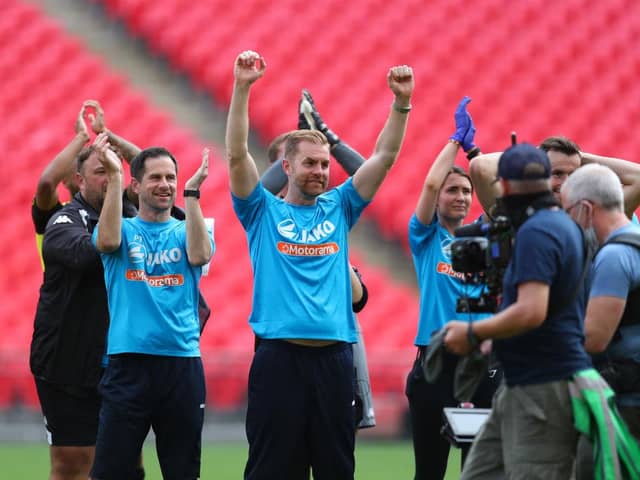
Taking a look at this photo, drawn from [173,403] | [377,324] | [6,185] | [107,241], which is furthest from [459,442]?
[6,185]

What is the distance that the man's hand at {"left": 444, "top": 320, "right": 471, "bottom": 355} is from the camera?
145 inches

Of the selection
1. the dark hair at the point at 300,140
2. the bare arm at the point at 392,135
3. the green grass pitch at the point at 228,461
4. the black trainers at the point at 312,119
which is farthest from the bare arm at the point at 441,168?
the green grass pitch at the point at 228,461

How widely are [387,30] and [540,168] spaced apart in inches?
382

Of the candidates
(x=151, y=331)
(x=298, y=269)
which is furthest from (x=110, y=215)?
(x=298, y=269)

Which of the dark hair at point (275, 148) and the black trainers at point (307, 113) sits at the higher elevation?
the black trainers at point (307, 113)

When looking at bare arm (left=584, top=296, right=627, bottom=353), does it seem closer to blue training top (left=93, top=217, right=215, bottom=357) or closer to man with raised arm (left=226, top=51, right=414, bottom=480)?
man with raised arm (left=226, top=51, right=414, bottom=480)

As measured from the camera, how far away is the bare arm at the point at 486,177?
184 inches

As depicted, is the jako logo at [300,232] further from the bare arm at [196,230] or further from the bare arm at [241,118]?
the bare arm at [196,230]

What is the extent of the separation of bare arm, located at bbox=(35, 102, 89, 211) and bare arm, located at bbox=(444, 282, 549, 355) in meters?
2.85

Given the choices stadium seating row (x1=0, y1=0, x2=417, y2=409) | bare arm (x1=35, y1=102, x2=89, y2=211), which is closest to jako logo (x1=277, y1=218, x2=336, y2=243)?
bare arm (x1=35, y1=102, x2=89, y2=211)

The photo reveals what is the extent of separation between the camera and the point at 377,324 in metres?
10.5

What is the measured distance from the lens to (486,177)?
4684 millimetres

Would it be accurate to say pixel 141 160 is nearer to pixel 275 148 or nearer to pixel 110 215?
pixel 110 215

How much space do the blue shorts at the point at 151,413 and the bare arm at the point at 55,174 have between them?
1.20 meters
